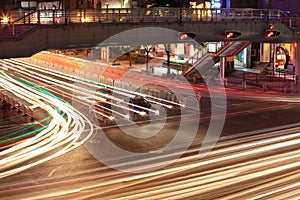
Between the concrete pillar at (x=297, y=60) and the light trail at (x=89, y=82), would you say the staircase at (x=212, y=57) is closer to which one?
the concrete pillar at (x=297, y=60)

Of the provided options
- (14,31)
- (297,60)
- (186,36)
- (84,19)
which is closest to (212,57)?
(297,60)

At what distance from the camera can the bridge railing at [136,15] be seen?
2689cm

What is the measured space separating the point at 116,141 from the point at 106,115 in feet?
16.4

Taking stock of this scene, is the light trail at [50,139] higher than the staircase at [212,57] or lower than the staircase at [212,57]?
lower

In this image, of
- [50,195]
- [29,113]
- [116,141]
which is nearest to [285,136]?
[116,141]

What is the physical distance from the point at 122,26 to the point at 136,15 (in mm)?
1646

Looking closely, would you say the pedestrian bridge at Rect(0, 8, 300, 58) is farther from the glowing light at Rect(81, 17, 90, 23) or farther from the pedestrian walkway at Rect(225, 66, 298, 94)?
the pedestrian walkway at Rect(225, 66, 298, 94)

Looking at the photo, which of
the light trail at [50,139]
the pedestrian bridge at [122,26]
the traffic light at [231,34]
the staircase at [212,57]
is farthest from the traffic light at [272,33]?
the light trail at [50,139]

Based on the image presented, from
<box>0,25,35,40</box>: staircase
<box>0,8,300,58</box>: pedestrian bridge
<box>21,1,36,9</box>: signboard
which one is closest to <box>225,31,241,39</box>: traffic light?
<box>0,8,300,58</box>: pedestrian bridge

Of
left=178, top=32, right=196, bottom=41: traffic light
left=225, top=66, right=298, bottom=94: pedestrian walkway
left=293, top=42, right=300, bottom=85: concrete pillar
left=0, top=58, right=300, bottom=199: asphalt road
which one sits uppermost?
left=178, top=32, right=196, bottom=41: traffic light

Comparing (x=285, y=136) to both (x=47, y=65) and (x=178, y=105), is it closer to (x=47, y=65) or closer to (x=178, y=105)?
(x=178, y=105)

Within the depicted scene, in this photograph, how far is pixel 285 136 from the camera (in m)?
21.9

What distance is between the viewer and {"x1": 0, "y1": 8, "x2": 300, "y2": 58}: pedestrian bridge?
79.9 ft

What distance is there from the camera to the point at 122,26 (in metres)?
28.3
